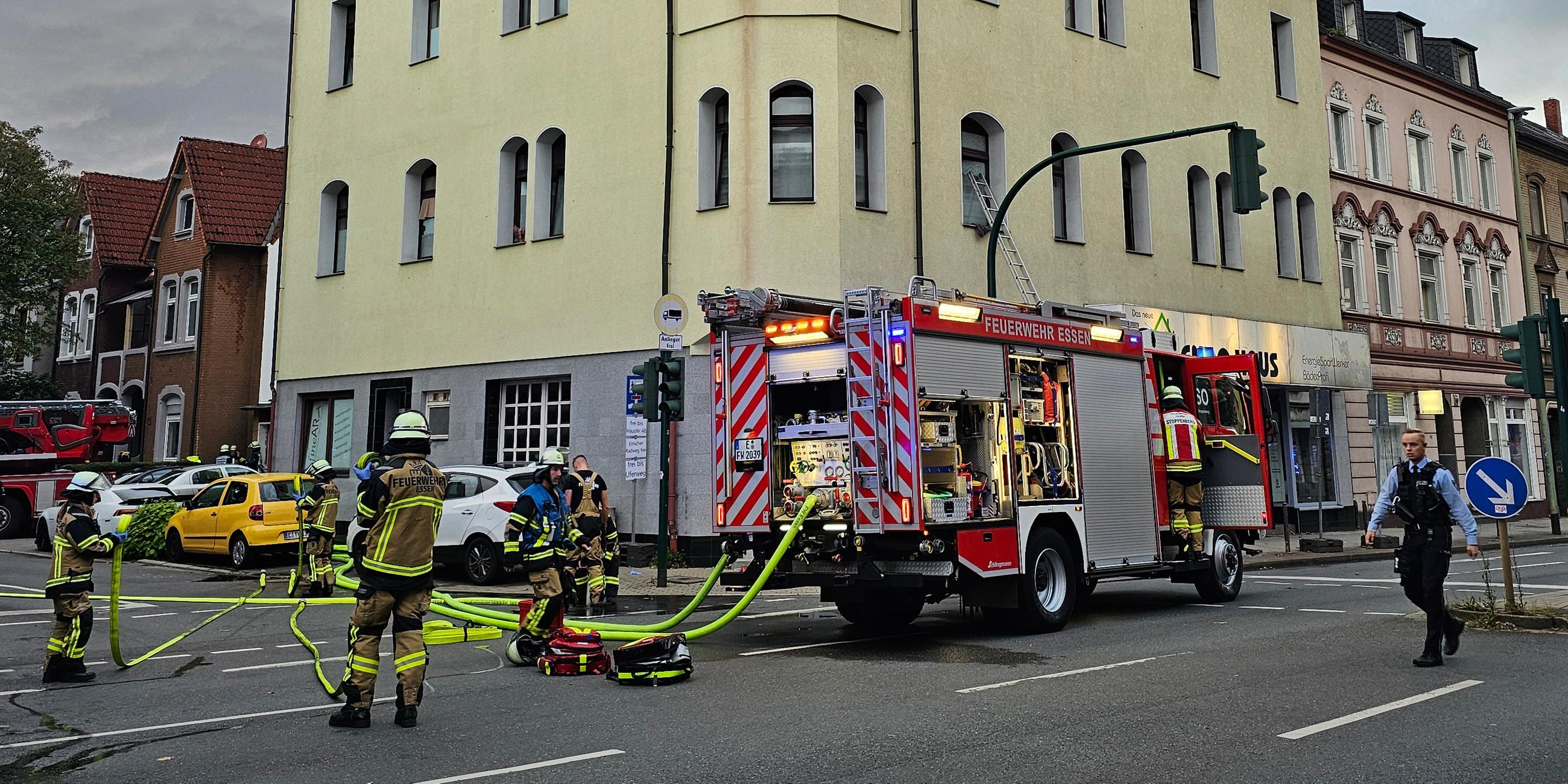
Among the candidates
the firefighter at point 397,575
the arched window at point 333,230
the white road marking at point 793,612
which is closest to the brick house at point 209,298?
the arched window at point 333,230

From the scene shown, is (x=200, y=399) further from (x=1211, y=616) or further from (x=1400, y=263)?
(x=1400, y=263)

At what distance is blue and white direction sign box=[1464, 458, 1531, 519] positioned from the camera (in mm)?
10086

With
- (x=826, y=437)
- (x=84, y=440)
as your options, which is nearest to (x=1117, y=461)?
(x=826, y=437)

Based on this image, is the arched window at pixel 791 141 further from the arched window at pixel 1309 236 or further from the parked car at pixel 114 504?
the arched window at pixel 1309 236

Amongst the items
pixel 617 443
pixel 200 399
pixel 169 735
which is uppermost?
pixel 200 399

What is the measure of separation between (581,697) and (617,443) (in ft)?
38.7

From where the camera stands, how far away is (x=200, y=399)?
33.0 m

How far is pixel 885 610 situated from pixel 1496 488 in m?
5.39

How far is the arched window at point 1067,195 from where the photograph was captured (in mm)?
22094

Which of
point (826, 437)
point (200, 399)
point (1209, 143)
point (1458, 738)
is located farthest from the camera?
point (200, 399)

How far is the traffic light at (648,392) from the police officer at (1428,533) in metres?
8.44

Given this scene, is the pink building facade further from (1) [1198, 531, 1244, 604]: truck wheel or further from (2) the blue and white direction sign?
(2) the blue and white direction sign

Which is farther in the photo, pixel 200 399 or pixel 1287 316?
pixel 200 399

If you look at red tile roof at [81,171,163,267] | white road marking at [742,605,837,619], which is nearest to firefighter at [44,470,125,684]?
white road marking at [742,605,837,619]
